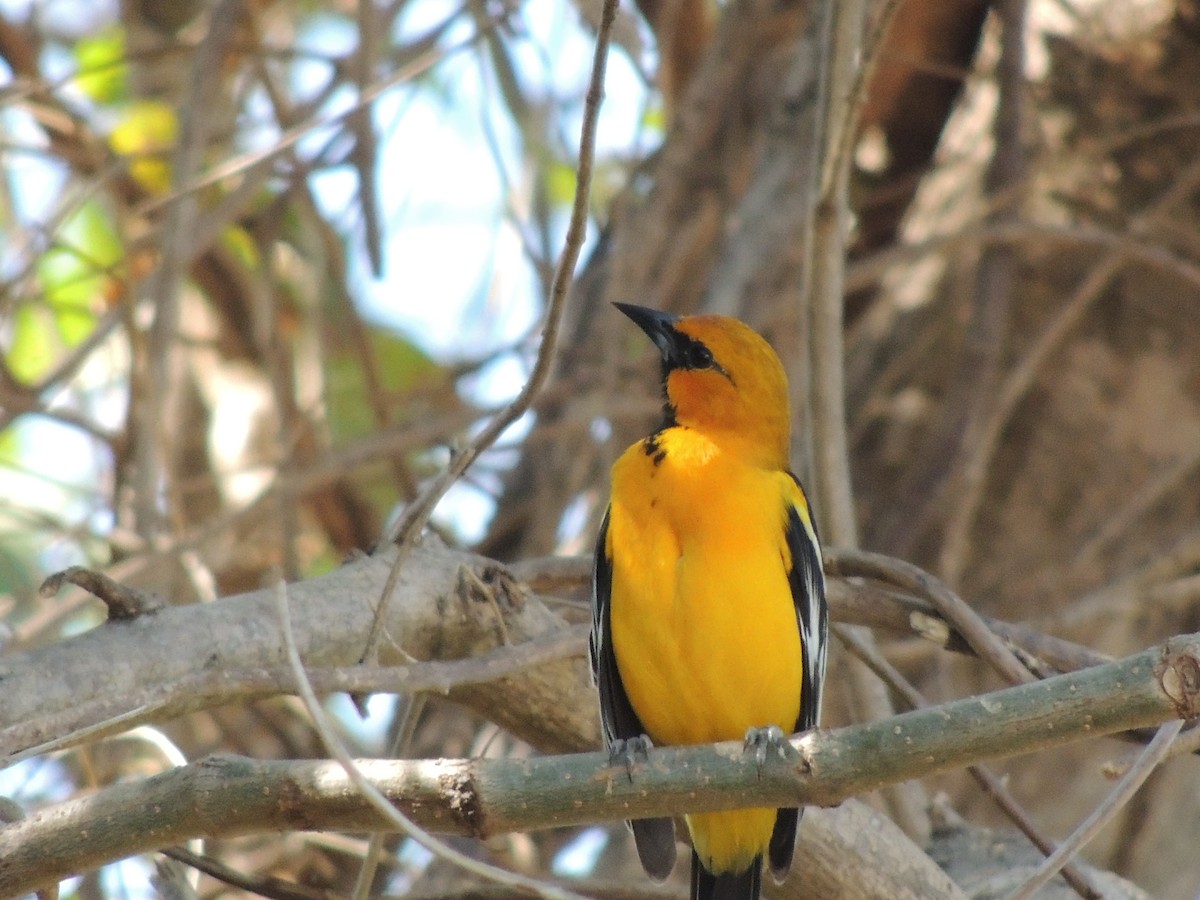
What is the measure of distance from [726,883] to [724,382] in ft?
4.62

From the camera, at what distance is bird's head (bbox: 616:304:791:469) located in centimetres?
423

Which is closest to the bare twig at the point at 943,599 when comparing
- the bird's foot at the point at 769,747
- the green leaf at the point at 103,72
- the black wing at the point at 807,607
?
the black wing at the point at 807,607

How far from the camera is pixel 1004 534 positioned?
17.6 feet

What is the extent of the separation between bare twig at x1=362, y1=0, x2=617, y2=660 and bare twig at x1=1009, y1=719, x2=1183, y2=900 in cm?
120

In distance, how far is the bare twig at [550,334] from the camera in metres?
2.47

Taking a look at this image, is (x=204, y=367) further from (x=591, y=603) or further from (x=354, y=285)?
(x=591, y=603)

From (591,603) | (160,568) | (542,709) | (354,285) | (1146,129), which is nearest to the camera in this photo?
(542,709)

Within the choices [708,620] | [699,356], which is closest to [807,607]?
[708,620]

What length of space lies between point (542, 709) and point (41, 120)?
3.59 m

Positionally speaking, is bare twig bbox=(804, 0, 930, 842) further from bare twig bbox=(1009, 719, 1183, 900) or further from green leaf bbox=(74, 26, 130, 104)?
green leaf bbox=(74, 26, 130, 104)

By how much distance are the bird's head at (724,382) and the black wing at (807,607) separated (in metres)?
0.37

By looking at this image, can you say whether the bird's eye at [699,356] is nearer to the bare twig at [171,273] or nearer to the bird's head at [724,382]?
the bird's head at [724,382]

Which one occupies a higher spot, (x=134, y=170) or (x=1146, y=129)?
(x=134, y=170)

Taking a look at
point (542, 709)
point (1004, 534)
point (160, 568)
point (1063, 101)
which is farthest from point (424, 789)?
point (1063, 101)
